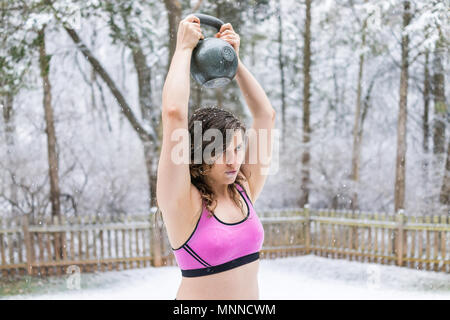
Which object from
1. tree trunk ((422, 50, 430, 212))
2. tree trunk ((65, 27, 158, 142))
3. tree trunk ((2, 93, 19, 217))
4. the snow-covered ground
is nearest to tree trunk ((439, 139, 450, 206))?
tree trunk ((422, 50, 430, 212))

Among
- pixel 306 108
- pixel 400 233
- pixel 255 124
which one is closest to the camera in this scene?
pixel 255 124

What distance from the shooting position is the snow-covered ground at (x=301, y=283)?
541cm

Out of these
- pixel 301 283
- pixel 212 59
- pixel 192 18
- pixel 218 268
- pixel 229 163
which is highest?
pixel 192 18

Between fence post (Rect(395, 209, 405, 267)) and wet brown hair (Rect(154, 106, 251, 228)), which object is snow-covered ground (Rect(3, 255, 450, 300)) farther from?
wet brown hair (Rect(154, 106, 251, 228))

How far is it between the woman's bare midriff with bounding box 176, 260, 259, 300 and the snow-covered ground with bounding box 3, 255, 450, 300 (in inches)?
170

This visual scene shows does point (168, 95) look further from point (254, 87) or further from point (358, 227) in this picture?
point (358, 227)

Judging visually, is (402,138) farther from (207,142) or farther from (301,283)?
(207,142)

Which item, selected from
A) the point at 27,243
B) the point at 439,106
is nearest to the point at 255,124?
the point at 27,243

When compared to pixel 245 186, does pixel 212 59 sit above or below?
above

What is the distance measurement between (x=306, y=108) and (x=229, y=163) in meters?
7.83

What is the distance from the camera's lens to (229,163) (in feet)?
4.14

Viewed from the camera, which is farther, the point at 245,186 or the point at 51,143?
the point at 51,143

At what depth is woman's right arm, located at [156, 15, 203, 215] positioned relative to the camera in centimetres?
105
